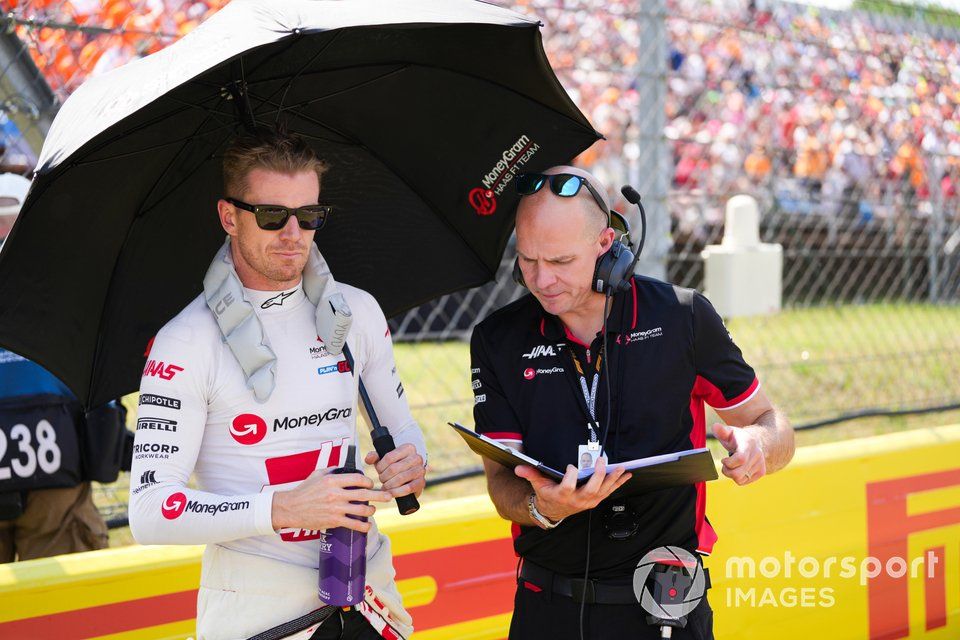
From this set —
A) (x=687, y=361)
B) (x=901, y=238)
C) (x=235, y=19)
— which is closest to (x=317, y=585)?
(x=687, y=361)

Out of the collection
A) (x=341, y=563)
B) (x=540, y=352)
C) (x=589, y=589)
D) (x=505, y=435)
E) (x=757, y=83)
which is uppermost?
(x=757, y=83)

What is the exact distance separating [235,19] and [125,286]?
2.65ft

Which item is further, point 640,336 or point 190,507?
point 640,336

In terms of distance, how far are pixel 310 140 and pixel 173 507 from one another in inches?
41.8

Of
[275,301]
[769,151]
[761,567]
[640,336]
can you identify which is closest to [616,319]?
[640,336]

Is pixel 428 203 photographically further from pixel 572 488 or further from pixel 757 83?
pixel 757 83

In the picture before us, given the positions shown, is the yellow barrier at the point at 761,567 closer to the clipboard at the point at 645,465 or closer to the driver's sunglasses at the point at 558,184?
the clipboard at the point at 645,465

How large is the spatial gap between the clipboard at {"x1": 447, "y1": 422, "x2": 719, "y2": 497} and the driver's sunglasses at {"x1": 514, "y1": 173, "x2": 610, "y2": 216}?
0.66 metres

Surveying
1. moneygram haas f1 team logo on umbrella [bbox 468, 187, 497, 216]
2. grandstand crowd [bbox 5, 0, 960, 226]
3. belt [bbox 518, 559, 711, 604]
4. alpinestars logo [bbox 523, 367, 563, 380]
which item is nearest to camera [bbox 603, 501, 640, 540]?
belt [bbox 518, 559, 711, 604]

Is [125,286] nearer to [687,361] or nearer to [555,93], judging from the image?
[555,93]

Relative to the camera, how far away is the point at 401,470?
226 centimetres

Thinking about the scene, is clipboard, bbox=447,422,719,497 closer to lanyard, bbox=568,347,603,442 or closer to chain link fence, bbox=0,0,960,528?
lanyard, bbox=568,347,603,442

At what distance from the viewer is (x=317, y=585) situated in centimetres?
229

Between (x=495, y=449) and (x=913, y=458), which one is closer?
(x=495, y=449)
